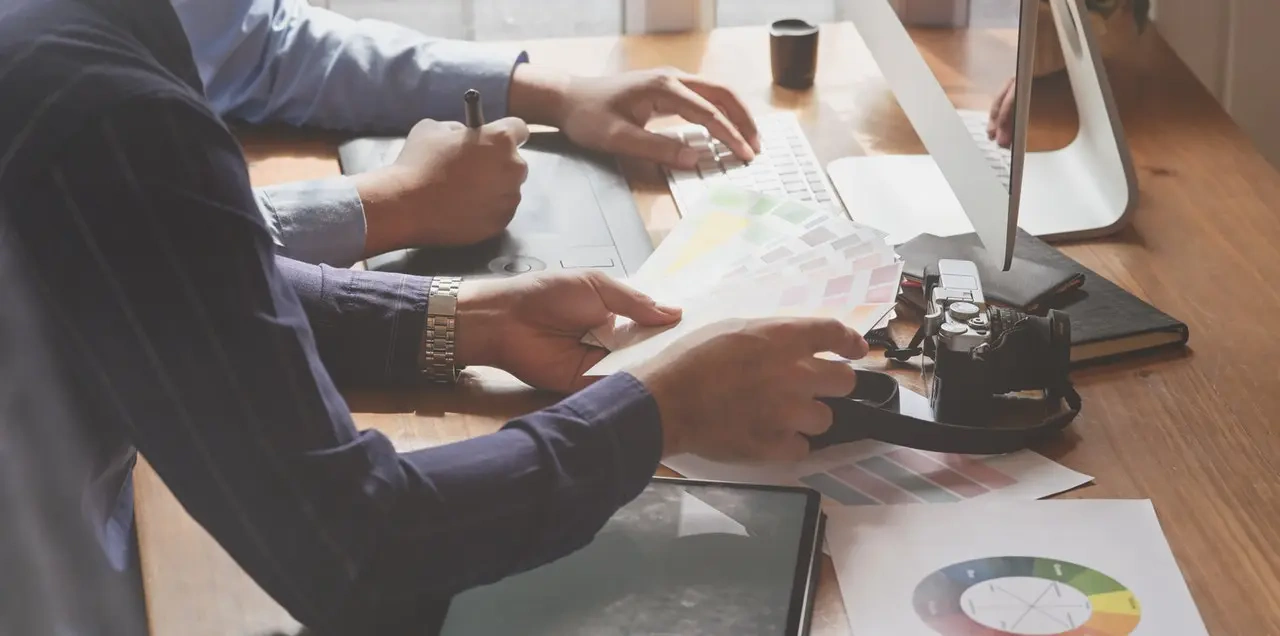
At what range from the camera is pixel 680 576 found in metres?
0.81

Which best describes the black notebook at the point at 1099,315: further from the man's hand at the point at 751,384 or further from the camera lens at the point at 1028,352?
the man's hand at the point at 751,384

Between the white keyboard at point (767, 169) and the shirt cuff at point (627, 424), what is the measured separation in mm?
492

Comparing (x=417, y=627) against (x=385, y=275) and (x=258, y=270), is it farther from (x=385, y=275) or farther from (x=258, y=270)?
(x=385, y=275)

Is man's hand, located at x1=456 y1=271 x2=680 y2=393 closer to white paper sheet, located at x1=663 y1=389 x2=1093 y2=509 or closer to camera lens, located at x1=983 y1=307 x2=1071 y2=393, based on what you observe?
white paper sheet, located at x1=663 y1=389 x2=1093 y2=509

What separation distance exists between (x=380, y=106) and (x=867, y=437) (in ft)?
2.60

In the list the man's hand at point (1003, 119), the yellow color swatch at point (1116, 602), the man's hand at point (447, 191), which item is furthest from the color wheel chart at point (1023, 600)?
the man's hand at point (447, 191)

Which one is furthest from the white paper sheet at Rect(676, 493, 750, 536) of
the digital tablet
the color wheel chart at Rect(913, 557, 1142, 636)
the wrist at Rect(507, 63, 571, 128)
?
the wrist at Rect(507, 63, 571, 128)

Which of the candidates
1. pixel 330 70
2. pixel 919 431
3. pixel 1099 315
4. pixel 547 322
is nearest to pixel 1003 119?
Answer: pixel 1099 315

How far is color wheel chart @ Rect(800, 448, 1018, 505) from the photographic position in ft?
2.99

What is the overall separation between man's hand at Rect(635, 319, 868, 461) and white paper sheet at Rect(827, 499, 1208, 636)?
70 mm

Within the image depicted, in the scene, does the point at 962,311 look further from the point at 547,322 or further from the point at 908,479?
the point at 547,322

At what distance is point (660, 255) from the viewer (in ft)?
3.88

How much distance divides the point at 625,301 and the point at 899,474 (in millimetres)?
250

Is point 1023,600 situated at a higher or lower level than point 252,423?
lower
